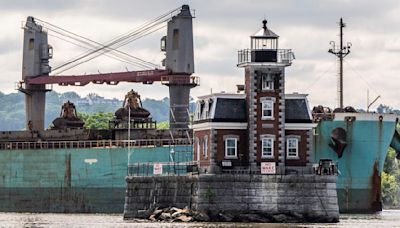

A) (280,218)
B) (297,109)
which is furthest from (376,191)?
(280,218)

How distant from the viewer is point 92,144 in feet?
401

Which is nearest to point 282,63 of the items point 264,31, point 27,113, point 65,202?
point 264,31

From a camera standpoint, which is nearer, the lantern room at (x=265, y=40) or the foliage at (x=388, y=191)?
the lantern room at (x=265, y=40)

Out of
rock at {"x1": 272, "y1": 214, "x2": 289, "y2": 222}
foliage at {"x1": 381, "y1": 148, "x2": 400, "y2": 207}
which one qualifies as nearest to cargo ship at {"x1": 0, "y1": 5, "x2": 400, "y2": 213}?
rock at {"x1": 272, "y1": 214, "x2": 289, "y2": 222}

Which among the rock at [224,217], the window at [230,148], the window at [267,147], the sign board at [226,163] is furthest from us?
the window at [230,148]

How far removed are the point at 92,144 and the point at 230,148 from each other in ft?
115

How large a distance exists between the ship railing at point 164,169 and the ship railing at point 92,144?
742 centimetres

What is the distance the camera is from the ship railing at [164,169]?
91312mm

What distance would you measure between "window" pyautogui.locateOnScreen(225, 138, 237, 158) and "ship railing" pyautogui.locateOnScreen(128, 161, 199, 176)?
7.20ft

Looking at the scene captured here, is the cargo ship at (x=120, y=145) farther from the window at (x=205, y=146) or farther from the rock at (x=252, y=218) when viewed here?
the rock at (x=252, y=218)

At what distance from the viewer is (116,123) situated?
12719 cm

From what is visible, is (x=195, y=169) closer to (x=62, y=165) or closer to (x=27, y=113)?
(x=62, y=165)

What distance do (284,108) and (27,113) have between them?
62009 millimetres

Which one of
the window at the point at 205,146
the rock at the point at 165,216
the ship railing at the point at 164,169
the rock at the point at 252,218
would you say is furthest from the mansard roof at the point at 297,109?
the rock at the point at 165,216
